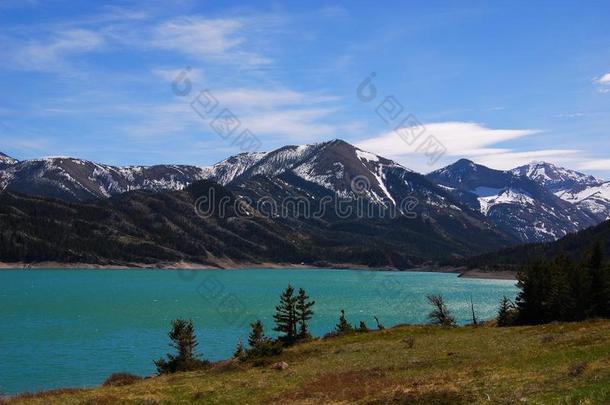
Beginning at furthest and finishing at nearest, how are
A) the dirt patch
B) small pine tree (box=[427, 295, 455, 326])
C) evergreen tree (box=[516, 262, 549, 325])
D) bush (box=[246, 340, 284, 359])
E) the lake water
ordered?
small pine tree (box=[427, 295, 455, 326])
the lake water
evergreen tree (box=[516, 262, 549, 325])
bush (box=[246, 340, 284, 359])
the dirt patch

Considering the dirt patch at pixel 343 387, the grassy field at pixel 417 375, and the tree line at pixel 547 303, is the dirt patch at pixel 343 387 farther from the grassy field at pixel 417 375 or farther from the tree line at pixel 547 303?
the tree line at pixel 547 303

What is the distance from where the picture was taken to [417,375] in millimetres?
40469

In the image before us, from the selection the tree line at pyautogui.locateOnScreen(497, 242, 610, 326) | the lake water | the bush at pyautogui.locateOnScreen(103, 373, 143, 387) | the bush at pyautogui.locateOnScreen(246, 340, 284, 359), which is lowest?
the lake water

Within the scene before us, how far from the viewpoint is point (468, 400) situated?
27125 mm

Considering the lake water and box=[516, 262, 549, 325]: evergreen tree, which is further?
the lake water

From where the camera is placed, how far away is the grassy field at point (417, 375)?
28.4 m

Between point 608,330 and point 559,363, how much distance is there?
1777 centimetres

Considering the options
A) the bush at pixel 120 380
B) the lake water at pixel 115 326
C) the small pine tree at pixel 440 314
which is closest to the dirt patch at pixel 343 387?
the bush at pixel 120 380

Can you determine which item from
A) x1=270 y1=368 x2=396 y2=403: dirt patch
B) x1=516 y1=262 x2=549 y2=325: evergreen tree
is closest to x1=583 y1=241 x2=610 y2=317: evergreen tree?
x1=516 y1=262 x2=549 y2=325: evergreen tree

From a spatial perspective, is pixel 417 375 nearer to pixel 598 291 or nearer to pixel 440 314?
pixel 598 291

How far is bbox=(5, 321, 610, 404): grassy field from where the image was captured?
28359 mm

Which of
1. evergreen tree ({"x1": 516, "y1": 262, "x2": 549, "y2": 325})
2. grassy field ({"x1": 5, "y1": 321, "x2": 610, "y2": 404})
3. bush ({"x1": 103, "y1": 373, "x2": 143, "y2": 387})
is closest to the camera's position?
grassy field ({"x1": 5, "y1": 321, "x2": 610, "y2": 404})

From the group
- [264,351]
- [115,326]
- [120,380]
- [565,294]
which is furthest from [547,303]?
[115,326]

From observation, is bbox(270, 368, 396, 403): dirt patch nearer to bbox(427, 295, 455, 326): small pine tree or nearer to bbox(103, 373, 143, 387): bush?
bbox(103, 373, 143, 387): bush
